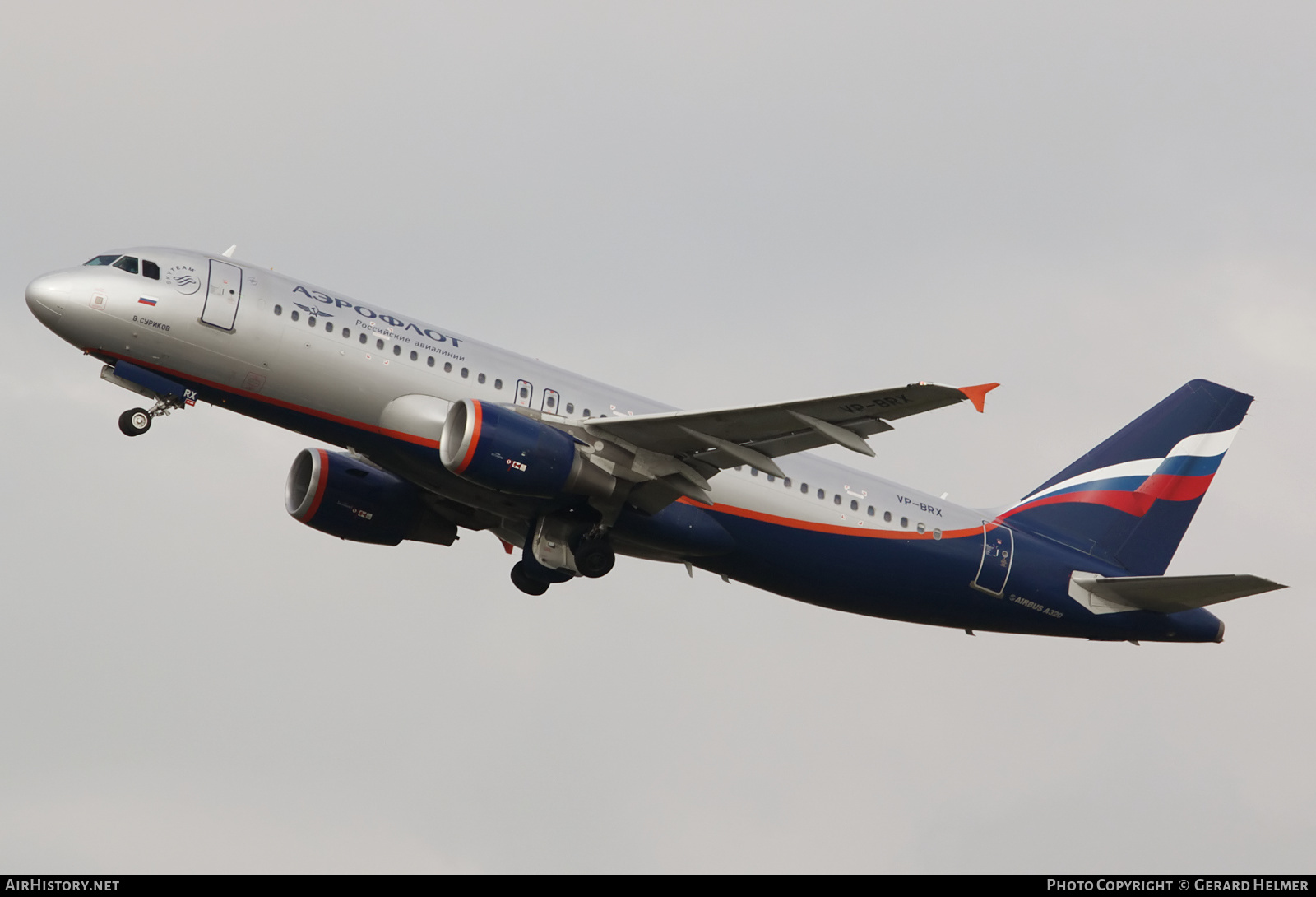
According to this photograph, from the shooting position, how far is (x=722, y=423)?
31203 mm

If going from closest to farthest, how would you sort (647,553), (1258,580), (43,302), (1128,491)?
(43,302)
(1258,580)
(647,553)
(1128,491)

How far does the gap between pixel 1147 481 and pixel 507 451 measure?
60.3 feet

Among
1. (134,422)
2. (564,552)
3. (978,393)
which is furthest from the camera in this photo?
(564,552)

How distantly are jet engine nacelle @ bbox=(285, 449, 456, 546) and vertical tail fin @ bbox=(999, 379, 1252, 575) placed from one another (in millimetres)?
15049

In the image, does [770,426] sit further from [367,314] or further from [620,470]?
[367,314]

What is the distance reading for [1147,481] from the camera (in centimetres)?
4019

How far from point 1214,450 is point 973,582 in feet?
29.4

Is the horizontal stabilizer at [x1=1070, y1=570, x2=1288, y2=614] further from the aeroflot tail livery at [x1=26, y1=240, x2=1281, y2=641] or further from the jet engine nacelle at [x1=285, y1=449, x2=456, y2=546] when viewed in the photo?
the jet engine nacelle at [x1=285, y1=449, x2=456, y2=546]

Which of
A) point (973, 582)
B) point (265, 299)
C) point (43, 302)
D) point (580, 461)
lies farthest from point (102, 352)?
point (973, 582)

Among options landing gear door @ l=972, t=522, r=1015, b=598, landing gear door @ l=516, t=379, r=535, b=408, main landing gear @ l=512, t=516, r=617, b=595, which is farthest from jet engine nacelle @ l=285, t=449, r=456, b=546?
landing gear door @ l=972, t=522, r=1015, b=598

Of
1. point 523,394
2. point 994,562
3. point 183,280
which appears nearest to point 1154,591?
point 994,562

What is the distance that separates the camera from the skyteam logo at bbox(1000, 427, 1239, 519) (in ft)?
130

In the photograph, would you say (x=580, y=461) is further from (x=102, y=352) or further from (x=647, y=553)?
(x=102, y=352)

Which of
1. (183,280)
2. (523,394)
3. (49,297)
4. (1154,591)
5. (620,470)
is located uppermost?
(183,280)
